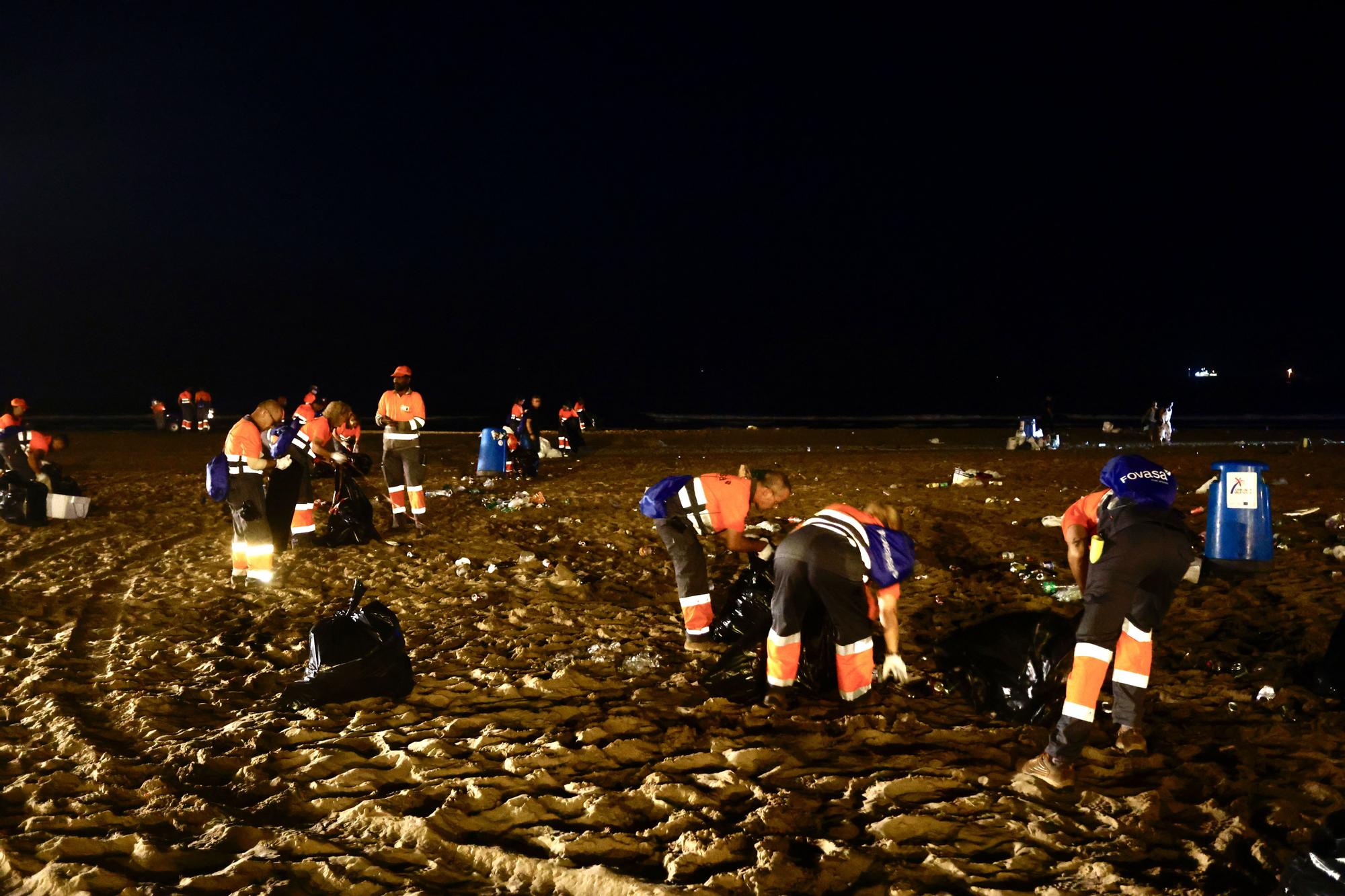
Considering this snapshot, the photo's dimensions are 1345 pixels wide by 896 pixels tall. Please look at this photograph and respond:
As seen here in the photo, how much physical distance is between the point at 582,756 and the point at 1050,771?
2.10m

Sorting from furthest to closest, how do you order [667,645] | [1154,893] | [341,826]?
[667,645], [341,826], [1154,893]

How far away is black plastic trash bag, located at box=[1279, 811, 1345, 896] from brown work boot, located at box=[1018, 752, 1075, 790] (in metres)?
1.24

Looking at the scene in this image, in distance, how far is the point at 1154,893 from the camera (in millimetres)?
2832

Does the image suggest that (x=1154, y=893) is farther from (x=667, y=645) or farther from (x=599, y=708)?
(x=667, y=645)

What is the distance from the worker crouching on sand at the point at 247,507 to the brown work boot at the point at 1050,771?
20.4 feet

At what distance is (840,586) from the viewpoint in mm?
4387

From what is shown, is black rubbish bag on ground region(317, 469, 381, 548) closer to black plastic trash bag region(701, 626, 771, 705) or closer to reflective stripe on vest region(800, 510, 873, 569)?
black plastic trash bag region(701, 626, 771, 705)

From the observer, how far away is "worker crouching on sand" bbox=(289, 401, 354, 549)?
827 centimetres

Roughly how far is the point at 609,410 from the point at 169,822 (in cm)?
4503

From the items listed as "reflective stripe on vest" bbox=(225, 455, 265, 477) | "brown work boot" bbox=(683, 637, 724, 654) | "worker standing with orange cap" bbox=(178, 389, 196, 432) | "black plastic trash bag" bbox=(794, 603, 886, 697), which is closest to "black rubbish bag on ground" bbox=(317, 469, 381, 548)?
"reflective stripe on vest" bbox=(225, 455, 265, 477)

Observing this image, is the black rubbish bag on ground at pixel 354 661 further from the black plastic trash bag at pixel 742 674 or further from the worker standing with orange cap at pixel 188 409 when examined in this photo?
the worker standing with orange cap at pixel 188 409

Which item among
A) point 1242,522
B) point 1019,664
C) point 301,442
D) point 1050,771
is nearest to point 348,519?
point 301,442

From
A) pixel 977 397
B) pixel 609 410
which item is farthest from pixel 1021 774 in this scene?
pixel 977 397

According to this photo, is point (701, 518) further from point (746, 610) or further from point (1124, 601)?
point (1124, 601)
